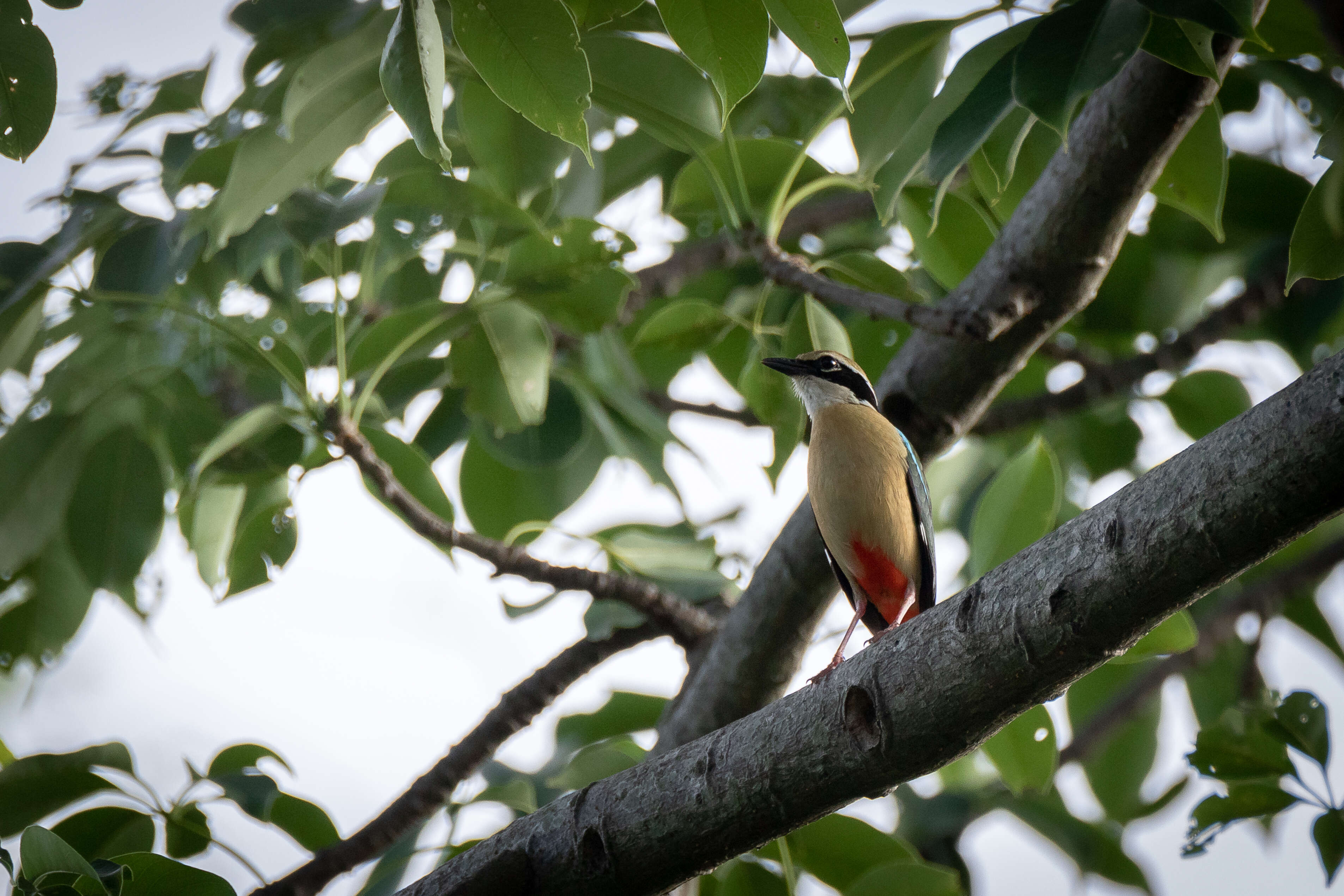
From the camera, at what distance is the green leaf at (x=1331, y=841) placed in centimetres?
254

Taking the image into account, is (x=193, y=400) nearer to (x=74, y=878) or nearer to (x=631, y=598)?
(x=631, y=598)

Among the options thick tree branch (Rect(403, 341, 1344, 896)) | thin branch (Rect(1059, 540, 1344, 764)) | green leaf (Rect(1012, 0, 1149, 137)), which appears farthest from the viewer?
thin branch (Rect(1059, 540, 1344, 764))

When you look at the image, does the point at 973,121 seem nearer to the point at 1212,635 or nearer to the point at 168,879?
the point at 168,879

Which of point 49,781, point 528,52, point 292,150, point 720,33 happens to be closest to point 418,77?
point 528,52

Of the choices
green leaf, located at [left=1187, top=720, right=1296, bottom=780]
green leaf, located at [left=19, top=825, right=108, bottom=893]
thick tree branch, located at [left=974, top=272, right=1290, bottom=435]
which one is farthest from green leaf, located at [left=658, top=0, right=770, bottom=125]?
thick tree branch, located at [left=974, top=272, right=1290, bottom=435]

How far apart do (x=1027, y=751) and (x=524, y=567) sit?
1629 millimetres

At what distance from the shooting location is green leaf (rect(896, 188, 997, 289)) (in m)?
3.16

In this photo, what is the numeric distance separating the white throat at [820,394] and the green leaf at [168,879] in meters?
2.32

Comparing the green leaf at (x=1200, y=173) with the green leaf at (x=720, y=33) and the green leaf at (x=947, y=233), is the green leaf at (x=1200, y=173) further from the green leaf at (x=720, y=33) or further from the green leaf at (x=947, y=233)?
the green leaf at (x=720, y=33)

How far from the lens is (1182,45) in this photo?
2.13 metres

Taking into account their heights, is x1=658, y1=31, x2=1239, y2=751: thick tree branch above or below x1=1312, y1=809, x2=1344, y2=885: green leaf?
above

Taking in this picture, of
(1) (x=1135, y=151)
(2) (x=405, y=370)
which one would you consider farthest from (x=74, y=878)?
(1) (x=1135, y=151)

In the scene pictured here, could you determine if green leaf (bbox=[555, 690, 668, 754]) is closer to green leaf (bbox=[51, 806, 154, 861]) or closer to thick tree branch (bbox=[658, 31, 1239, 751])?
A: thick tree branch (bbox=[658, 31, 1239, 751])

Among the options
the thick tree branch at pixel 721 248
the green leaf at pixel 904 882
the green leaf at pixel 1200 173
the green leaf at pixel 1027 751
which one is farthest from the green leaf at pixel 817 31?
the thick tree branch at pixel 721 248
